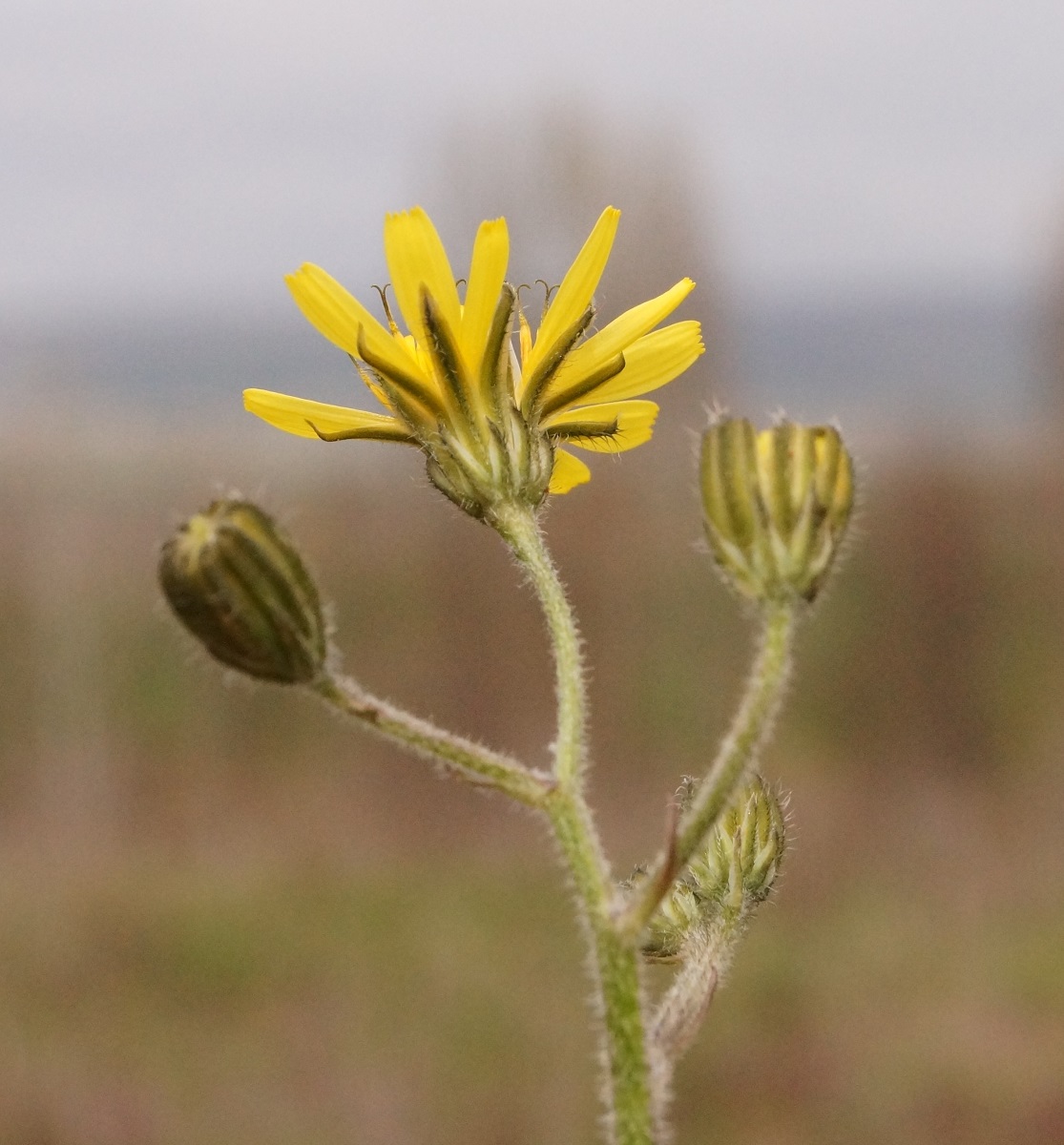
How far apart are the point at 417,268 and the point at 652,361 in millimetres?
396

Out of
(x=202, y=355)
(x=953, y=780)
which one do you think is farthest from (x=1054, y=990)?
(x=202, y=355)

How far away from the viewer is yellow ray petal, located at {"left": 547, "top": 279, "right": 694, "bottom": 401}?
1.96m

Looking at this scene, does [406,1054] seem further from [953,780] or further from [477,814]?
[953,780]

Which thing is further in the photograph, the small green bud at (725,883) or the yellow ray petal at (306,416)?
the yellow ray petal at (306,416)

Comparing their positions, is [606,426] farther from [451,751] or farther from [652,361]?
[451,751]

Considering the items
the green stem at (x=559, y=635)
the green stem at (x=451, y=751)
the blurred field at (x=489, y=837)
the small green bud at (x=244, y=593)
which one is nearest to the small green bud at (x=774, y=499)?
the green stem at (x=559, y=635)

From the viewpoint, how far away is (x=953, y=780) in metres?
27.4

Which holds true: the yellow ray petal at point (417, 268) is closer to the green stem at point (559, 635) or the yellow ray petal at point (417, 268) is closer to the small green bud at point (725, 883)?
the green stem at point (559, 635)

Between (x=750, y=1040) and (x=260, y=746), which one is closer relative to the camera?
(x=750, y=1040)

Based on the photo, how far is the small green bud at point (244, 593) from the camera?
1698mm

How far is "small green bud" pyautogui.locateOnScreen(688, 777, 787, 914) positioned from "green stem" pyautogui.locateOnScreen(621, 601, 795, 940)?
17 centimetres

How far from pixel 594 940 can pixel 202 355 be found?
124 m

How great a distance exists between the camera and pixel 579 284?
194cm

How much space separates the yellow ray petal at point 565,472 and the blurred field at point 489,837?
34.5 feet
